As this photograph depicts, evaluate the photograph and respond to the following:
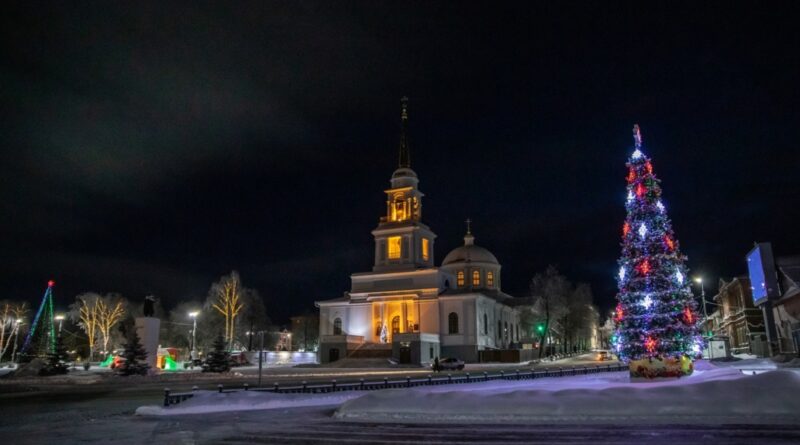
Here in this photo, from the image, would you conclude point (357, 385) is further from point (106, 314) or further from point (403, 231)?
point (106, 314)

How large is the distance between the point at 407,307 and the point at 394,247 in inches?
353

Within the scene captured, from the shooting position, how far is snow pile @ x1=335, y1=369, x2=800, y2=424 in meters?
12.5

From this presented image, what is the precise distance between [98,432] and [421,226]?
204 feet

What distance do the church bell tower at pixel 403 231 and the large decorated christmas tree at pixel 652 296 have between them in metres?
50.6

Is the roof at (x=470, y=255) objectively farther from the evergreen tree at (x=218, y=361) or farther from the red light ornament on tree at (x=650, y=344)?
the red light ornament on tree at (x=650, y=344)

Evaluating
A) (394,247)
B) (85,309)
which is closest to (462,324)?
(394,247)

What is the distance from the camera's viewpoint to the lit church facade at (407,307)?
212 ft

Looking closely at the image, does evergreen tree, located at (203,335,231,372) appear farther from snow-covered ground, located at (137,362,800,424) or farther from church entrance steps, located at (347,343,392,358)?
snow-covered ground, located at (137,362,800,424)

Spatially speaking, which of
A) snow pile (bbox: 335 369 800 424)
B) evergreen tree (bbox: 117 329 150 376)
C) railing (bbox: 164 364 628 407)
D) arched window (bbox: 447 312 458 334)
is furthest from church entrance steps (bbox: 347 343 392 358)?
snow pile (bbox: 335 369 800 424)

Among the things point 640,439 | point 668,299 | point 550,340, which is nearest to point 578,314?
point 550,340

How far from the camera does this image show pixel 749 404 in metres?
12.7

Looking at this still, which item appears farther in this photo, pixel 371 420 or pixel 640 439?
pixel 371 420

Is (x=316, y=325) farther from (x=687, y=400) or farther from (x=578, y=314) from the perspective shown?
(x=687, y=400)

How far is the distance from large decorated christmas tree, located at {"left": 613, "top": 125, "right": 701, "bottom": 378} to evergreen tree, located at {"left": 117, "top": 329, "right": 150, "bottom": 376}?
27060 mm
